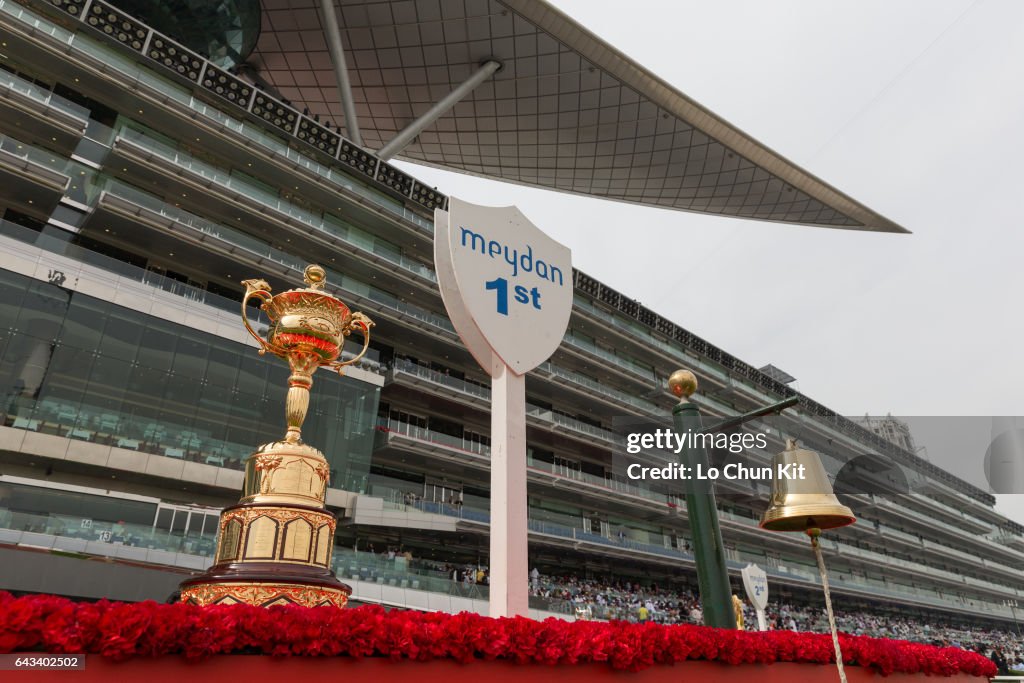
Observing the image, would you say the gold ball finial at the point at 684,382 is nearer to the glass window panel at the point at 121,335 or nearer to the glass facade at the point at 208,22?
the glass window panel at the point at 121,335

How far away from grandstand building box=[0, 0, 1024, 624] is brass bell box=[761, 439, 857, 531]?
0.39 metres

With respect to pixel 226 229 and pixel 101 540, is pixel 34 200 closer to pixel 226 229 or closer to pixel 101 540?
pixel 226 229

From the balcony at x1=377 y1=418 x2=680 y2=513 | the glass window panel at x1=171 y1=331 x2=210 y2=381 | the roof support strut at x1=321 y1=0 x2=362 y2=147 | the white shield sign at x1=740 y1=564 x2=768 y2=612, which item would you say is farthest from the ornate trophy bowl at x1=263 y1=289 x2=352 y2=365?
the roof support strut at x1=321 y1=0 x2=362 y2=147

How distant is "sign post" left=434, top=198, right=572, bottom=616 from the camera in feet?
14.0

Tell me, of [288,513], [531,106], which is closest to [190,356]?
[288,513]

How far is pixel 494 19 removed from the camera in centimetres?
3700

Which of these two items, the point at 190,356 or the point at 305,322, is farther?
the point at 190,356

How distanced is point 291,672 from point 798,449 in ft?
12.0

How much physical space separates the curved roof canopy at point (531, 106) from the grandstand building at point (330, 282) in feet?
0.64

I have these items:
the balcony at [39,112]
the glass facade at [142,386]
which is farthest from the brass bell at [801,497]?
the balcony at [39,112]

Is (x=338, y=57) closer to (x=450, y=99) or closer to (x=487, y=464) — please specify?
(x=450, y=99)

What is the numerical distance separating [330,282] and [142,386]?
351 inches

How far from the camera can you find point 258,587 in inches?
197

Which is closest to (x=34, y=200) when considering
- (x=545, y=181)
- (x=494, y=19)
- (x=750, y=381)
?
(x=494, y=19)
